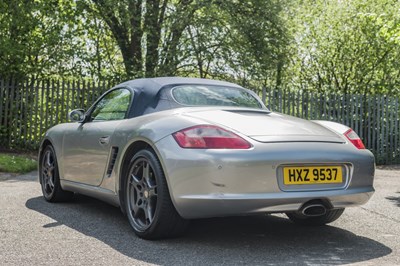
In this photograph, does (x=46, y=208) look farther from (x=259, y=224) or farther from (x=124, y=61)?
(x=124, y=61)

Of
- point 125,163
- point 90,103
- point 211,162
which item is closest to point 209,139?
point 211,162

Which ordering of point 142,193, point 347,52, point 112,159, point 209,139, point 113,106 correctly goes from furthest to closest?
point 347,52
point 113,106
point 112,159
point 142,193
point 209,139

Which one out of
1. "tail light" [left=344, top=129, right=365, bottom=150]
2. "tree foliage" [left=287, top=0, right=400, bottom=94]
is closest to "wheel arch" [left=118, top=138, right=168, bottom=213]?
"tail light" [left=344, top=129, right=365, bottom=150]

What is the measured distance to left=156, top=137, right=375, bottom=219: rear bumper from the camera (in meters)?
3.74

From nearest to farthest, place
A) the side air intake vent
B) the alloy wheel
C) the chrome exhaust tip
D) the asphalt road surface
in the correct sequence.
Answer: the asphalt road surface < the chrome exhaust tip < the side air intake vent < the alloy wheel

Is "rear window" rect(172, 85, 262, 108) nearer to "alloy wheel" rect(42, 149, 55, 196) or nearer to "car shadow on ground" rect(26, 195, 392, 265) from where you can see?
"car shadow on ground" rect(26, 195, 392, 265)

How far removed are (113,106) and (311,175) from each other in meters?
2.27

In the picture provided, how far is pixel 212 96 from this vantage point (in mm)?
4941

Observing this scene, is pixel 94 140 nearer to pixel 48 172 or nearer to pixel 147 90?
pixel 147 90

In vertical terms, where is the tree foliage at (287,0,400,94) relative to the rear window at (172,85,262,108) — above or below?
above

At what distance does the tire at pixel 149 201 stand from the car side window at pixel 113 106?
0.76 meters

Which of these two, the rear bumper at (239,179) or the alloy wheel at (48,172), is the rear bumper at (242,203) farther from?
the alloy wheel at (48,172)

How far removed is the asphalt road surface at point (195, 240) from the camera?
3.66m

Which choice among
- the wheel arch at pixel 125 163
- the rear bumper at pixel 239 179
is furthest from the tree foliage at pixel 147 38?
the rear bumper at pixel 239 179
